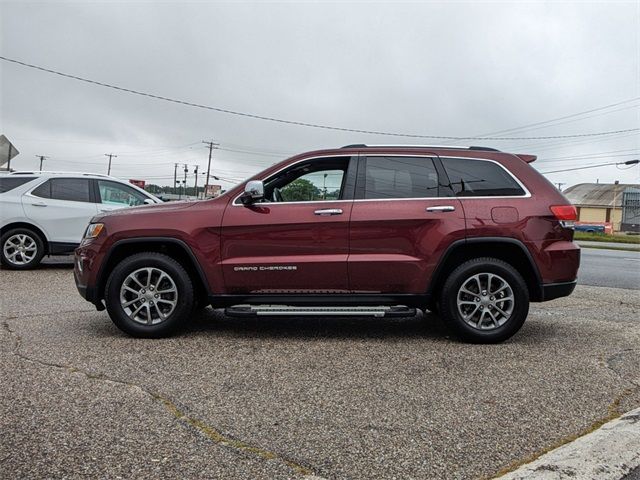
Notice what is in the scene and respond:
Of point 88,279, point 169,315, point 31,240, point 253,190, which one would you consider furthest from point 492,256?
point 31,240

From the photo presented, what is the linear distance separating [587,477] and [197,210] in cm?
372

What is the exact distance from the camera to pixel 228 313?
4.80 m

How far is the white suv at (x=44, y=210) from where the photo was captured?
9469 millimetres

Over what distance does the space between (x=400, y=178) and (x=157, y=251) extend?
95.6 inches

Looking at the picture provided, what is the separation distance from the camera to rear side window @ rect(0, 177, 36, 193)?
31.6 feet

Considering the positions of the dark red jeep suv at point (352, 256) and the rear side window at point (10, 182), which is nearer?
the dark red jeep suv at point (352, 256)

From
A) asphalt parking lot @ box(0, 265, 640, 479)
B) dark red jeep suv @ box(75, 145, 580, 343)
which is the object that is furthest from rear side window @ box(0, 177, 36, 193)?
dark red jeep suv @ box(75, 145, 580, 343)

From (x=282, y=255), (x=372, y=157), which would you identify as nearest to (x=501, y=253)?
(x=372, y=157)

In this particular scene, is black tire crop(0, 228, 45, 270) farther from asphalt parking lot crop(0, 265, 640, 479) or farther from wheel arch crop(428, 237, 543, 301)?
wheel arch crop(428, 237, 543, 301)

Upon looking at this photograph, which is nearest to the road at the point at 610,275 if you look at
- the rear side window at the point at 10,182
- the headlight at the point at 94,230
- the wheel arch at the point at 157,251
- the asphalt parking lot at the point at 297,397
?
the asphalt parking lot at the point at 297,397

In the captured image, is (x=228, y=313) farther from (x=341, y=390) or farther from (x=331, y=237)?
(x=341, y=390)

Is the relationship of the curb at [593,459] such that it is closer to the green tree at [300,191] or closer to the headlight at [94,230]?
the green tree at [300,191]

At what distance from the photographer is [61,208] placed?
970 centimetres

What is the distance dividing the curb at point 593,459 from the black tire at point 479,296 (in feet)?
5.69
